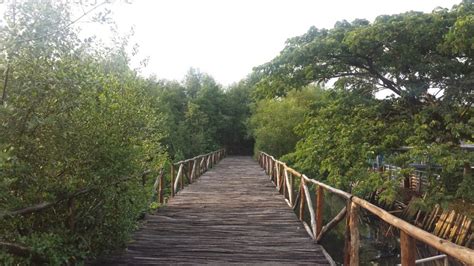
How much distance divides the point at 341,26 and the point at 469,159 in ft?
17.7

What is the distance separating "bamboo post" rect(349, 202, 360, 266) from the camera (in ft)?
13.1

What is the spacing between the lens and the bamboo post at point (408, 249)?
289 cm

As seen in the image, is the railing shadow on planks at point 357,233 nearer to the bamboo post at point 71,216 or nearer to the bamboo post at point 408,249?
the bamboo post at point 408,249

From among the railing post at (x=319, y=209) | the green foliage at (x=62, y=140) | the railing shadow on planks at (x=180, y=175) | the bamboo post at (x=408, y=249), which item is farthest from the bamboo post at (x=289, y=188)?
the bamboo post at (x=408, y=249)

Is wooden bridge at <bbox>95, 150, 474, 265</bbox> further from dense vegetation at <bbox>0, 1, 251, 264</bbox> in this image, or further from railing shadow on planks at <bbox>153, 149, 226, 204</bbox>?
dense vegetation at <bbox>0, 1, 251, 264</bbox>

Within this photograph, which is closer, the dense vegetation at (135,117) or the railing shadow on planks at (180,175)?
the dense vegetation at (135,117)

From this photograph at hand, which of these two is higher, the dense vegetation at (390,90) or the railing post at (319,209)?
the dense vegetation at (390,90)

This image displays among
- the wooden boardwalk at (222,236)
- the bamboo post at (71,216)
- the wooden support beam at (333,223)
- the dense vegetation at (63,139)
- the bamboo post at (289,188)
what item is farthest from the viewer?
Answer: the bamboo post at (289,188)

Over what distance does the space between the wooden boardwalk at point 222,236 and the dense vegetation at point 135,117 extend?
55 centimetres

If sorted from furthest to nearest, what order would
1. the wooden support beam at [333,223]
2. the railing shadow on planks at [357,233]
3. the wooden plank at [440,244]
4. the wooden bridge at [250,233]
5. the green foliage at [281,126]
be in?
the green foliage at [281,126], the wooden support beam at [333,223], the wooden bridge at [250,233], the railing shadow on planks at [357,233], the wooden plank at [440,244]

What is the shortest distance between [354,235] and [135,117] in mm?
2519

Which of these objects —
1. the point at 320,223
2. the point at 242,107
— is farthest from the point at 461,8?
the point at 242,107

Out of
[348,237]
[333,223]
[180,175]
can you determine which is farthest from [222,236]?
[180,175]

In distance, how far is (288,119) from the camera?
81.5 ft
